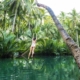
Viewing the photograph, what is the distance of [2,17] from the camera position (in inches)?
1321

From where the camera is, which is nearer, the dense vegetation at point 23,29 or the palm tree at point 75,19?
the dense vegetation at point 23,29

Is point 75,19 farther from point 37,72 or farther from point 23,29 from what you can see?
point 37,72

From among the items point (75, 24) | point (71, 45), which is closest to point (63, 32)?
point (71, 45)

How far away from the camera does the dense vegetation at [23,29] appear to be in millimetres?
23959

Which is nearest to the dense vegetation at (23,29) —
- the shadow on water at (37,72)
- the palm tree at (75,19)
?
the palm tree at (75,19)

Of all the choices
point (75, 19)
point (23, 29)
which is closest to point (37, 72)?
point (23, 29)

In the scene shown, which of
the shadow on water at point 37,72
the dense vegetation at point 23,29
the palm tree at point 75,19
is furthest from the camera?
the palm tree at point 75,19

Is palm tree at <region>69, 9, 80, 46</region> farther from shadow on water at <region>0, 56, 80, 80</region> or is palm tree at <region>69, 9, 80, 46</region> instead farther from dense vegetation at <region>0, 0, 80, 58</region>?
shadow on water at <region>0, 56, 80, 80</region>

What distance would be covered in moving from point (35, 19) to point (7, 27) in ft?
14.7

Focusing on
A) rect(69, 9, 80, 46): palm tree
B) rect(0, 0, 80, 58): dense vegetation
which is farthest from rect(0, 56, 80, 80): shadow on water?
rect(69, 9, 80, 46): palm tree

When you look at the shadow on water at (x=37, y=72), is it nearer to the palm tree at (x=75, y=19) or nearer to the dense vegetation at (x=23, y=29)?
the dense vegetation at (x=23, y=29)

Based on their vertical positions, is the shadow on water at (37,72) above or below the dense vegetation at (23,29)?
below

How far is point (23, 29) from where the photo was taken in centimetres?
3662

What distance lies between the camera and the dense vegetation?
78.6 ft
